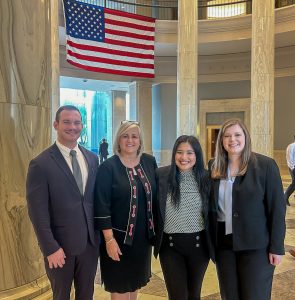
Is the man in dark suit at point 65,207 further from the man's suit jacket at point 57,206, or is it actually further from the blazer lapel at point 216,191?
the blazer lapel at point 216,191

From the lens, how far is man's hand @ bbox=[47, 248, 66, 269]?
2385 millimetres

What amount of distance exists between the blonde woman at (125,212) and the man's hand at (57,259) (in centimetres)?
32

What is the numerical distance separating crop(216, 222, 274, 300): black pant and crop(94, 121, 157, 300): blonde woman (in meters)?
0.55

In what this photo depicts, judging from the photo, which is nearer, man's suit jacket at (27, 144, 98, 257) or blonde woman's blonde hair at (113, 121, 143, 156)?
man's suit jacket at (27, 144, 98, 257)

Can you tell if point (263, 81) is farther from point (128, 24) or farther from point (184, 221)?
point (184, 221)

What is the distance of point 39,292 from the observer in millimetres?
3209

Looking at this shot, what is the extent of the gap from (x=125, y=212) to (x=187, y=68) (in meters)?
11.8

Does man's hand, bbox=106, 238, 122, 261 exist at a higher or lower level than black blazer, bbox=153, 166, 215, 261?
lower

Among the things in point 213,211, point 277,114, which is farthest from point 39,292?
point 277,114

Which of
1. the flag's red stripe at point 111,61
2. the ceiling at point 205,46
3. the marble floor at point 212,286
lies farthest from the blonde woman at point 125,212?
the ceiling at point 205,46

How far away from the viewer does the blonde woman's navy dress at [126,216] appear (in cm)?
263

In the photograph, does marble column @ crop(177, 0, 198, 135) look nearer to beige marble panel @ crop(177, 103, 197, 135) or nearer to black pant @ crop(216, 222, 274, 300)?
beige marble panel @ crop(177, 103, 197, 135)

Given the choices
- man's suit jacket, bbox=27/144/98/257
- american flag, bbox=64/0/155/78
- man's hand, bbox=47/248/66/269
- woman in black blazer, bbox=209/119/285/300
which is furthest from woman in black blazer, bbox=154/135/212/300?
american flag, bbox=64/0/155/78

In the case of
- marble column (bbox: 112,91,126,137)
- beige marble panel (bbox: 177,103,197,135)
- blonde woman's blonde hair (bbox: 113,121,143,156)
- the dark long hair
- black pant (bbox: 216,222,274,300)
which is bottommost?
black pant (bbox: 216,222,274,300)
